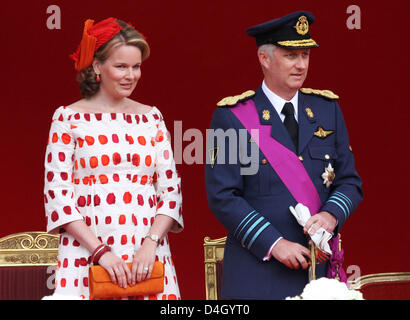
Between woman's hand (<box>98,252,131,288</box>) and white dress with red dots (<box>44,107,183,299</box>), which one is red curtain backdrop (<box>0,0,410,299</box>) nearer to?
white dress with red dots (<box>44,107,183,299</box>)

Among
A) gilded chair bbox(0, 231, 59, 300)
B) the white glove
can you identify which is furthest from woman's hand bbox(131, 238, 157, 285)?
gilded chair bbox(0, 231, 59, 300)

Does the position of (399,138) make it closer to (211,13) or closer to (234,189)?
(211,13)

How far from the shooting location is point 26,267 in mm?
3258

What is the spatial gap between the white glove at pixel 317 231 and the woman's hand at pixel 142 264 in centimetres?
46

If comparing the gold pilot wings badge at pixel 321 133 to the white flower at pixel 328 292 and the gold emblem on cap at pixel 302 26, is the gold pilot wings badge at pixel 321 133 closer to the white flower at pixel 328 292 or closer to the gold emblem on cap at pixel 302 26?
the gold emblem on cap at pixel 302 26

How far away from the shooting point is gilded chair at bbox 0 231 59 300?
3.25 meters

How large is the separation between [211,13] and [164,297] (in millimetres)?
1838

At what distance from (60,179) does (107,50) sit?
1.39 ft

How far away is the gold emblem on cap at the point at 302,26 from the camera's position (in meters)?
2.81

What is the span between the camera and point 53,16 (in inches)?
160

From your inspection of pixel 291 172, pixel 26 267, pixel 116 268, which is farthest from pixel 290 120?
pixel 26 267

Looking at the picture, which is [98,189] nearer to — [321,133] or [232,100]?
[232,100]

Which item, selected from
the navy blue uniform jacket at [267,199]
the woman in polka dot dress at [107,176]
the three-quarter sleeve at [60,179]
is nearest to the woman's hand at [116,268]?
the woman in polka dot dress at [107,176]

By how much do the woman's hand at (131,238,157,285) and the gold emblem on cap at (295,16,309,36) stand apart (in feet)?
2.79
